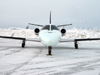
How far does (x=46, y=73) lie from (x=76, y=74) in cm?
93

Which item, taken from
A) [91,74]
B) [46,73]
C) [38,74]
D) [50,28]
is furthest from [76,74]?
[50,28]

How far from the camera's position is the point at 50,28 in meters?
7.94

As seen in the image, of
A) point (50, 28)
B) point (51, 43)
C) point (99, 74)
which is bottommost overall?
point (99, 74)

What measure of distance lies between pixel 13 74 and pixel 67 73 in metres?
1.66

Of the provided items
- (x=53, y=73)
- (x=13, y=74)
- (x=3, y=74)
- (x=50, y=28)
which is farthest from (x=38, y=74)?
(x=50, y=28)

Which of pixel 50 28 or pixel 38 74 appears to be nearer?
pixel 38 74

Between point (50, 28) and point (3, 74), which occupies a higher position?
point (50, 28)

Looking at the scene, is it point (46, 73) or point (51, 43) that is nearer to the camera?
point (46, 73)

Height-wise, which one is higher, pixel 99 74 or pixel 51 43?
pixel 51 43

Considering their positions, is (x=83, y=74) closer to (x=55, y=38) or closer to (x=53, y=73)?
(x=53, y=73)

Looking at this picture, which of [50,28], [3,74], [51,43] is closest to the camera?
[3,74]

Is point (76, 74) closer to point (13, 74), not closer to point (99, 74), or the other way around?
point (99, 74)

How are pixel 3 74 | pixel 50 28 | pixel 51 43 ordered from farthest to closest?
1. pixel 50 28
2. pixel 51 43
3. pixel 3 74

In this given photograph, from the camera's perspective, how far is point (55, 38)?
6398 millimetres
